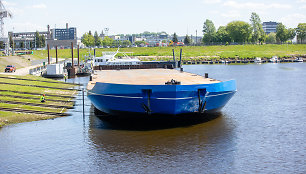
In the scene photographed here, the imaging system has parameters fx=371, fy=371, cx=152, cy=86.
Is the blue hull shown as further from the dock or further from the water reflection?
the dock

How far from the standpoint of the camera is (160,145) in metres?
29.2

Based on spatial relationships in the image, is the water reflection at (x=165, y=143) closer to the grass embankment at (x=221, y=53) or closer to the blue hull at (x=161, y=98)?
the blue hull at (x=161, y=98)

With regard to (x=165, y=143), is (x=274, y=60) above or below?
above

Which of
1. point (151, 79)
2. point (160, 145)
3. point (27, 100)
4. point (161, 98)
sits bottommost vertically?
point (160, 145)

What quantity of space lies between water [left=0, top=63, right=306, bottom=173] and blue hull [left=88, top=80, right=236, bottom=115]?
1.84 metres

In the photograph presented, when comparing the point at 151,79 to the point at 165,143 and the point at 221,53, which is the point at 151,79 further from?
the point at 221,53

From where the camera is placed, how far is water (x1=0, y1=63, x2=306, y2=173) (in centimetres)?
2488

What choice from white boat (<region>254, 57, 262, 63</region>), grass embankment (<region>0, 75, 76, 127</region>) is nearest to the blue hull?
grass embankment (<region>0, 75, 76, 127</region>)

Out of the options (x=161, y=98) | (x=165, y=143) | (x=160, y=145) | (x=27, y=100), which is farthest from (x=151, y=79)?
(x=160, y=145)

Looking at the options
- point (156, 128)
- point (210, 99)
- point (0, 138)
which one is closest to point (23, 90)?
point (0, 138)

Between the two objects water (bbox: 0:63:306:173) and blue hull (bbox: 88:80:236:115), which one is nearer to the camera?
water (bbox: 0:63:306:173)

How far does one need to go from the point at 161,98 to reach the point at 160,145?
16.0 feet

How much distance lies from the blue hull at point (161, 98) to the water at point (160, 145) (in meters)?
1.84

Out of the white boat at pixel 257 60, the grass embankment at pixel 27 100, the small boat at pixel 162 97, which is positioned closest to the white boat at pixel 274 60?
the white boat at pixel 257 60
